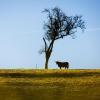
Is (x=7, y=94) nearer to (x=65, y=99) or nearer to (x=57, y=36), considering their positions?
(x=65, y=99)

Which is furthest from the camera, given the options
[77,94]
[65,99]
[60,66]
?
[60,66]

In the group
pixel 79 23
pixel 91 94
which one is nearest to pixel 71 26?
pixel 79 23

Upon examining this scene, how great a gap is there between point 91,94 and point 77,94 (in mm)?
462

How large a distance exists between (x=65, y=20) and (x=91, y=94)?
45357 millimetres

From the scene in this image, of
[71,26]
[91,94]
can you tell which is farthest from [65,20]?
[91,94]

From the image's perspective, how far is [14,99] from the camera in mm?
13703

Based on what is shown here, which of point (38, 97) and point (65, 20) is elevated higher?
point (65, 20)

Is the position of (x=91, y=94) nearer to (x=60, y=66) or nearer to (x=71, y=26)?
(x=60, y=66)

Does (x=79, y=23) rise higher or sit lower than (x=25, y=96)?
higher

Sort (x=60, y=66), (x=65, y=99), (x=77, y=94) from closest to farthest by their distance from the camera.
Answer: (x=65, y=99)
(x=77, y=94)
(x=60, y=66)

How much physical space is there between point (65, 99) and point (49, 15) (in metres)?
46.2

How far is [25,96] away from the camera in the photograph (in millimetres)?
14430

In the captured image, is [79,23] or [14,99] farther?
[79,23]

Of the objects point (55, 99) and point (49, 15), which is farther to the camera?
point (49, 15)
